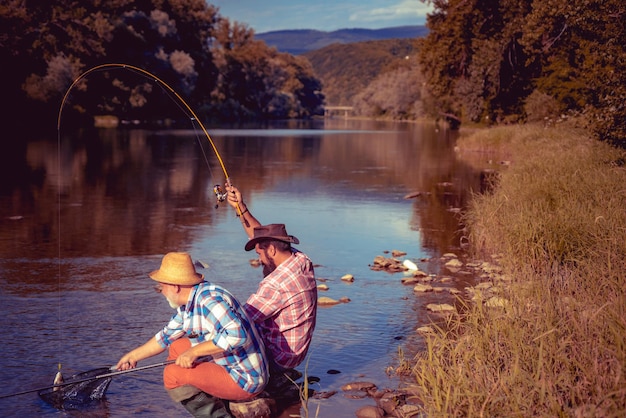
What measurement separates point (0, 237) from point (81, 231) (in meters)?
1.38

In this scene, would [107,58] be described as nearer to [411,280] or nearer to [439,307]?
[411,280]

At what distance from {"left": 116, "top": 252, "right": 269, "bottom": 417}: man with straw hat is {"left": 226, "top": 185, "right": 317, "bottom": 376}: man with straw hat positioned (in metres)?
0.42

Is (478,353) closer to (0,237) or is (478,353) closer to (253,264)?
(253,264)

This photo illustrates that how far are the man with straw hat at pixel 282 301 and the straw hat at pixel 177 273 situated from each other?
0.69 meters

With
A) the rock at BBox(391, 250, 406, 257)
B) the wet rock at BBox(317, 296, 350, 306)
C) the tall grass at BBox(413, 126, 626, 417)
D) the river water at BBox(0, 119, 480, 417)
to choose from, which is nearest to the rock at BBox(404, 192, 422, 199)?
the river water at BBox(0, 119, 480, 417)

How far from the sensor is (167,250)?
476 inches

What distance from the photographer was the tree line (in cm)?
5409

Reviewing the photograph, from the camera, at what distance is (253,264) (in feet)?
36.1

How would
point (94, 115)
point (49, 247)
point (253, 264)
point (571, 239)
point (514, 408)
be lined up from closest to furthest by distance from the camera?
point (514, 408) < point (571, 239) < point (253, 264) < point (49, 247) < point (94, 115)

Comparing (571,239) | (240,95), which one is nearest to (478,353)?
(571,239)

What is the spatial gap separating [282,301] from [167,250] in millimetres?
6672

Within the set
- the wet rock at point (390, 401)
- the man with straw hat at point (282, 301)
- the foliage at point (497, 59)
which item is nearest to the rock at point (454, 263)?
the wet rock at point (390, 401)

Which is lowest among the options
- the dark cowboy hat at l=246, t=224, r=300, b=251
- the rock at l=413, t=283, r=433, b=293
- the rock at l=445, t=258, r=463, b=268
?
the rock at l=413, t=283, r=433, b=293

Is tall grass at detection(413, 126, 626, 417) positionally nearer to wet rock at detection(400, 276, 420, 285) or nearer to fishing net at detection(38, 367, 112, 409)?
wet rock at detection(400, 276, 420, 285)
